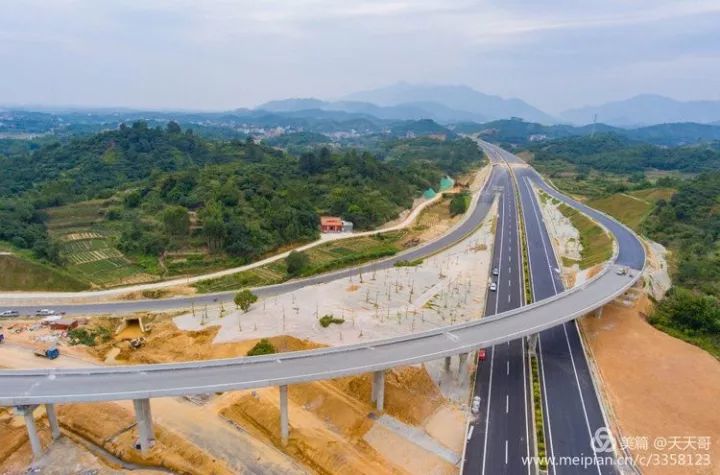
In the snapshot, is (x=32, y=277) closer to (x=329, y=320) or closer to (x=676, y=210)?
(x=329, y=320)

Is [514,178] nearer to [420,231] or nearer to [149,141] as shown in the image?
[420,231]

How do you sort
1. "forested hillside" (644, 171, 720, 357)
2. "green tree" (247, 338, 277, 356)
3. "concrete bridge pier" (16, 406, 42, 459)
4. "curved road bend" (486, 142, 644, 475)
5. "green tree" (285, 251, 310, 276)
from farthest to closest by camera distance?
"green tree" (285, 251, 310, 276) < "forested hillside" (644, 171, 720, 357) < "green tree" (247, 338, 277, 356) < "curved road bend" (486, 142, 644, 475) < "concrete bridge pier" (16, 406, 42, 459)

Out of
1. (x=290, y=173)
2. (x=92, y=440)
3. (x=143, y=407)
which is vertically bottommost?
(x=92, y=440)

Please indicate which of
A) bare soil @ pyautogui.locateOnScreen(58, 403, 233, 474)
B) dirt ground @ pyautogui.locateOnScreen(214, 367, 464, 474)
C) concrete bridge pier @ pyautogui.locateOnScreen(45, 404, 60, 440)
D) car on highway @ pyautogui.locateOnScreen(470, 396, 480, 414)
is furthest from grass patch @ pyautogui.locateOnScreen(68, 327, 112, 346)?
car on highway @ pyautogui.locateOnScreen(470, 396, 480, 414)

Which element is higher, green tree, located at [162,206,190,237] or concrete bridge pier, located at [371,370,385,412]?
green tree, located at [162,206,190,237]

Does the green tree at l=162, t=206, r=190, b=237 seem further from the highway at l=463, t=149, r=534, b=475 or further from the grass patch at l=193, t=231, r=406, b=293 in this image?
the highway at l=463, t=149, r=534, b=475

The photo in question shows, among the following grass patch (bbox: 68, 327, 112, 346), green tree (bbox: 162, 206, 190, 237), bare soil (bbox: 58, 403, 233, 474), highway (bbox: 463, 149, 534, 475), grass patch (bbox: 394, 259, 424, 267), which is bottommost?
bare soil (bbox: 58, 403, 233, 474)

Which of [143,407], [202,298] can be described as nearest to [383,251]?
[202,298]
